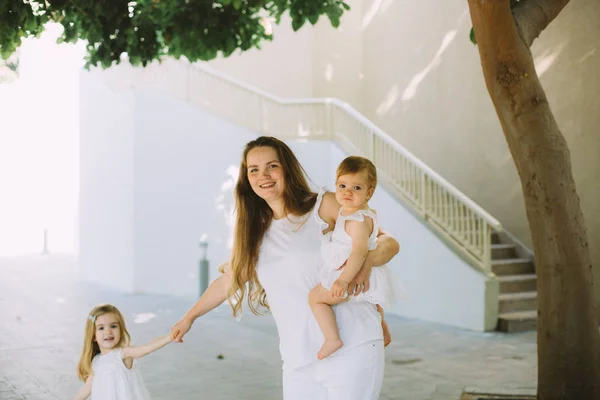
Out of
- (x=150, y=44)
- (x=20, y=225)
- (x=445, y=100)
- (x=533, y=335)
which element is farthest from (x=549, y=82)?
(x=20, y=225)

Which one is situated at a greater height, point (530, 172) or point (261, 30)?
point (261, 30)

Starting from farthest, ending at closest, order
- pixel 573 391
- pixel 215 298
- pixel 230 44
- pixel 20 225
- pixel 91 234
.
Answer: pixel 20 225, pixel 91 234, pixel 230 44, pixel 573 391, pixel 215 298

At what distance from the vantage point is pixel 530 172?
18.2ft

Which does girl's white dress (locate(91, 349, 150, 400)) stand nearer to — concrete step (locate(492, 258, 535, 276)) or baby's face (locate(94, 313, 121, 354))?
baby's face (locate(94, 313, 121, 354))

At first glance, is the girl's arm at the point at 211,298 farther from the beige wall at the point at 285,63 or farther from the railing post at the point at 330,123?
the beige wall at the point at 285,63

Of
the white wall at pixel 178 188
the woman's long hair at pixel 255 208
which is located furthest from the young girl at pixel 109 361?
the white wall at pixel 178 188

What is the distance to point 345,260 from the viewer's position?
3338 mm

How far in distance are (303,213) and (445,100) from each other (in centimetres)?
1094

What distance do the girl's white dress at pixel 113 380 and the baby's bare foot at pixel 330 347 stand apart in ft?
5.58

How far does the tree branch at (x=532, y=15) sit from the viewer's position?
5.79 meters

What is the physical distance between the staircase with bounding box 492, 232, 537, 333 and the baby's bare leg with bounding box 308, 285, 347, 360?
25.5 ft

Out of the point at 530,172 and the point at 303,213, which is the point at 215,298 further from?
the point at 530,172

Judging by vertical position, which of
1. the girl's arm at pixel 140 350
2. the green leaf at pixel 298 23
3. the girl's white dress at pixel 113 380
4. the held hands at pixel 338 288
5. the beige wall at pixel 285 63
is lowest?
the girl's white dress at pixel 113 380

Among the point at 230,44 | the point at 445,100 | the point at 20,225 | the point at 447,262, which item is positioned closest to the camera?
the point at 230,44
